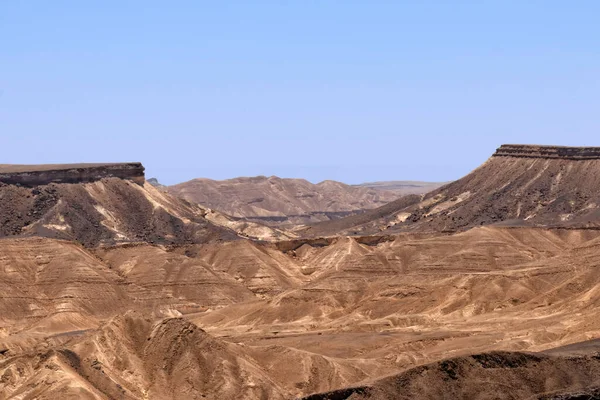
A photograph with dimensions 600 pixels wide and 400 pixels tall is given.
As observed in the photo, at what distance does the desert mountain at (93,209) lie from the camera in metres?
172

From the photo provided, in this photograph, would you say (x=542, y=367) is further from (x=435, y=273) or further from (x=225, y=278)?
(x=225, y=278)

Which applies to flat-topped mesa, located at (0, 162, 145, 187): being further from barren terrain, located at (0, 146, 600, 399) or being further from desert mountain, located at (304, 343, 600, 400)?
desert mountain, located at (304, 343, 600, 400)

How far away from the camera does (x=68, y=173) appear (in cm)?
18462

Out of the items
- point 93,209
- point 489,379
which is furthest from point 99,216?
point 489,379

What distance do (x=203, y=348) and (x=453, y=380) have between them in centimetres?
2118

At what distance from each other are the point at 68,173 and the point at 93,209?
805 cm

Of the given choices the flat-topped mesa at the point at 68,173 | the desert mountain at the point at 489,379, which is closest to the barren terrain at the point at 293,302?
the desert mountain at the point at 489,379

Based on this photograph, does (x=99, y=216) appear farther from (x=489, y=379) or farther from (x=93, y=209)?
(x=489, y=379)

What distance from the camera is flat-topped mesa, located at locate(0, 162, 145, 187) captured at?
597ft

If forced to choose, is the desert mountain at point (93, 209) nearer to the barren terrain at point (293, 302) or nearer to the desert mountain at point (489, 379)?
the barren terrain at point (293, 302)

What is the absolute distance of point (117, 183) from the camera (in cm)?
18888

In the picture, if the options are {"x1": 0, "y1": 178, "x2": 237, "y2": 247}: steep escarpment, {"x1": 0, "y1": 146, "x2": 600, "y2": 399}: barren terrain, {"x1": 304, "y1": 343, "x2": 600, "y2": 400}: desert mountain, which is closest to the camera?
{"x1": 304, "y1": 343, "x2": 600, "y2": 400}: desert mountain

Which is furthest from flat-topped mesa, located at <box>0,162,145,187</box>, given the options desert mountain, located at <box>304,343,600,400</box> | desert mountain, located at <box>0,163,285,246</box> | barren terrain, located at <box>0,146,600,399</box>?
desert mountain, located at <box>304,343,600,400</box>

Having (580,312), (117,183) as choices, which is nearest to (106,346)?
(580,312)
